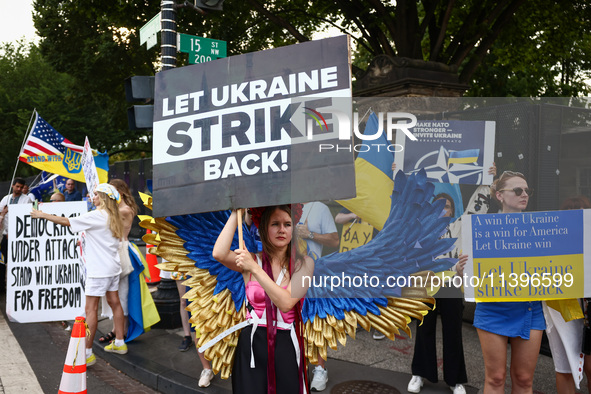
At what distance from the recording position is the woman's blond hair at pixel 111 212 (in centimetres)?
563

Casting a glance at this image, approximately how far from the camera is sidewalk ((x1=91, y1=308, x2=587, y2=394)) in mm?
4793

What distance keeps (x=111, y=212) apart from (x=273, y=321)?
3362 millimetres

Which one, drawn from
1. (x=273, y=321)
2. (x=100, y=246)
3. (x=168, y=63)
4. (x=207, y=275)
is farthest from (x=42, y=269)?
(x=273, y=321)

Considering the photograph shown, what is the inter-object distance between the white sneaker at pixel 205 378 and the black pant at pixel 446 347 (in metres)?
1.85

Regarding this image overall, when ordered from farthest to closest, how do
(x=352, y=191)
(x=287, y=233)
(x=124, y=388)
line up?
(x=124, y=388), (x=287, y=233), (x=352, y=191)

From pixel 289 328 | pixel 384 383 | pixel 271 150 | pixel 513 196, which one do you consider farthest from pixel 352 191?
pixel 384 383

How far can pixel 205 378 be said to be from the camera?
4789 millimetres

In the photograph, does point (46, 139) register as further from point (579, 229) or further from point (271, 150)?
point (579, 229)

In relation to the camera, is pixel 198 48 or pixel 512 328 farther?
pixel 198 48

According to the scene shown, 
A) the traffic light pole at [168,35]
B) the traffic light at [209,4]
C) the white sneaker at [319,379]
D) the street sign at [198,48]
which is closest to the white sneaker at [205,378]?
the white sneaker at [319,379]

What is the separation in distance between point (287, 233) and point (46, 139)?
693 centimetres

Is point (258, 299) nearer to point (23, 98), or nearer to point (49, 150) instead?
point (49, 150)

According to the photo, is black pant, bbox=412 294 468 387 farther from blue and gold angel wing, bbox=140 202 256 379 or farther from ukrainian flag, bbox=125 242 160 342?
ukrainian flag, bbox=125 242 160 342

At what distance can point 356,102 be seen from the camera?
3502mm
